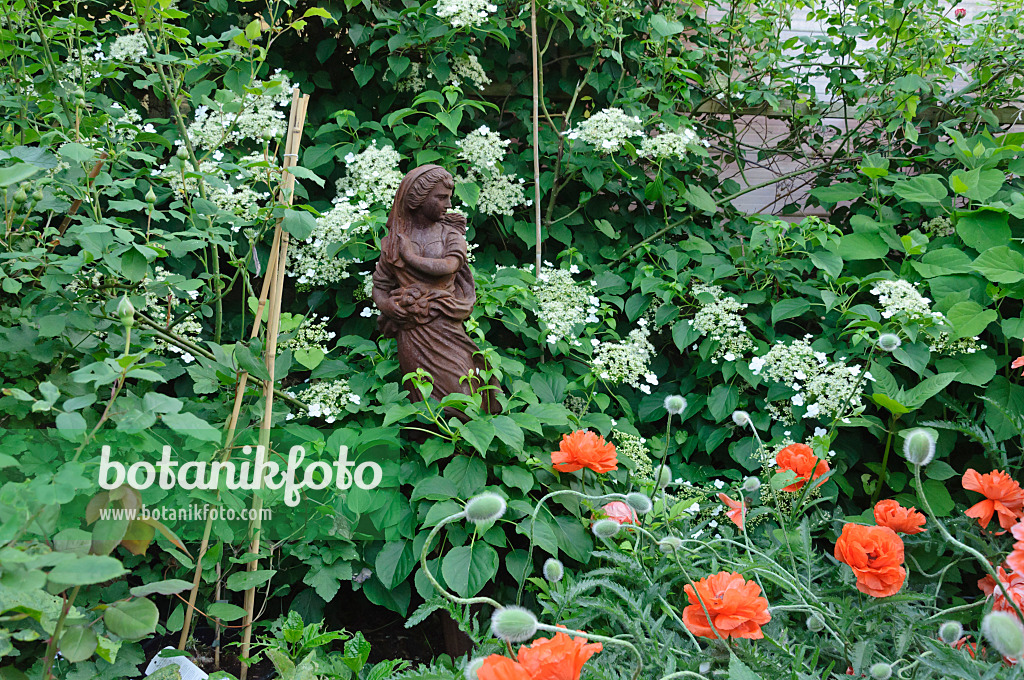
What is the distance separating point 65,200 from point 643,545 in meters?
1.52

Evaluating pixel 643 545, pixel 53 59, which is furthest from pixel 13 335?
pixel 643 545

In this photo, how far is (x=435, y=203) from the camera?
6.43ft

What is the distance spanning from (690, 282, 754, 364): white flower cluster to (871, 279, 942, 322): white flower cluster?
433 millimetres

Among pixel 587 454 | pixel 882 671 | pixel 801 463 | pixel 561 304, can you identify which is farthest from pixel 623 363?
pixel 882 671

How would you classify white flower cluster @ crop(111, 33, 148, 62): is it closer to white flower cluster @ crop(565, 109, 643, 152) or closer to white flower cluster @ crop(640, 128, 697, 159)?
white flower cluster @ crop(565, 109, 643, 152)

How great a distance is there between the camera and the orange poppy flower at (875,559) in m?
1.05

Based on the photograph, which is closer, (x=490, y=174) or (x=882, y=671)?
(x=882, y=671)

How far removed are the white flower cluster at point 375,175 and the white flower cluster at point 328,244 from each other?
66mm

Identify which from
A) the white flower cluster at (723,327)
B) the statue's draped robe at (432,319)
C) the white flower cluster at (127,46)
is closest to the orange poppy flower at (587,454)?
the statue's draped robe at (432,319)

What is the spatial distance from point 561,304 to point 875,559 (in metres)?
1.40

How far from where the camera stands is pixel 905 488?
214 cm

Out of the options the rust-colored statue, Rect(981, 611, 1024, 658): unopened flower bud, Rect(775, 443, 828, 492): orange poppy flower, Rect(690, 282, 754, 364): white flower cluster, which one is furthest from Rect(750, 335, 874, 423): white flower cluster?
Rect(981, 611, 1024, 658): unopened flower bud

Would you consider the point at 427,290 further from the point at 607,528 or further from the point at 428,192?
the point at 607,528

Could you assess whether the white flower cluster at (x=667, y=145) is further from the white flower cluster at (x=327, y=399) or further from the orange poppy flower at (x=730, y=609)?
the orange poppy flower at (x=730, y=609)
